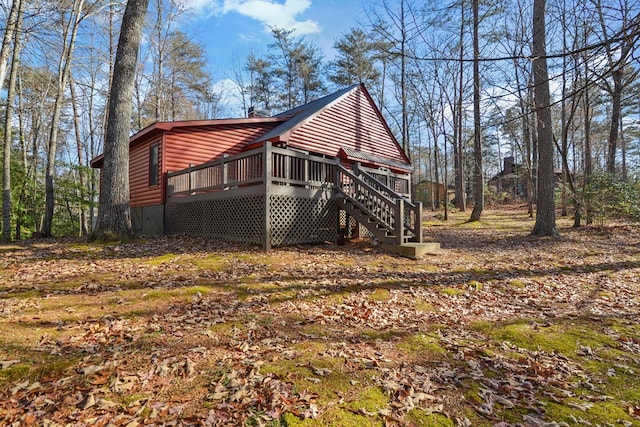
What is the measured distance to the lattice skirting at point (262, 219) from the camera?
7684mm

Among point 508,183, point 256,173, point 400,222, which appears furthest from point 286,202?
point 508,183

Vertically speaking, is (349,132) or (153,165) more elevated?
(349,132)

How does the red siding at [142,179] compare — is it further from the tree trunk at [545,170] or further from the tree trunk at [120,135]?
the tree trunk at [545,170]

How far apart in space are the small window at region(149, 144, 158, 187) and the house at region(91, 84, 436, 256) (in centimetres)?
4

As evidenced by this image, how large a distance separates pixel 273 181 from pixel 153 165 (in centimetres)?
692

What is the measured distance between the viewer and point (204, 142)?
472 inches

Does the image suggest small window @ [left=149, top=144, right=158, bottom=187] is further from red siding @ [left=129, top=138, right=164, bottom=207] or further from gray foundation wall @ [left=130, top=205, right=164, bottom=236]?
gray foundation wall @ [left=130, top=205, right=164, bottom=236]

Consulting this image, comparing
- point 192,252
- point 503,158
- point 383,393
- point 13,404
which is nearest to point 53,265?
point 192,252

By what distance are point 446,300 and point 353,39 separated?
24492 mm

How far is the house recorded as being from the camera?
25.6 ft

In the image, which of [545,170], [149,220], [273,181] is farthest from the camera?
[149,220]

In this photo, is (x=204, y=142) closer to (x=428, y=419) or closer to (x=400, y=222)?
(x=400, y=222)

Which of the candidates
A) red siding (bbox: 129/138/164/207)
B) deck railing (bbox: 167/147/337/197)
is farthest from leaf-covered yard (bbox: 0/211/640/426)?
red siding (bbox: 129/138/164/207)

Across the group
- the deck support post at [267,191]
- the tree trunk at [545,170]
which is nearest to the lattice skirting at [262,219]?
the deck support post at [267,191]
